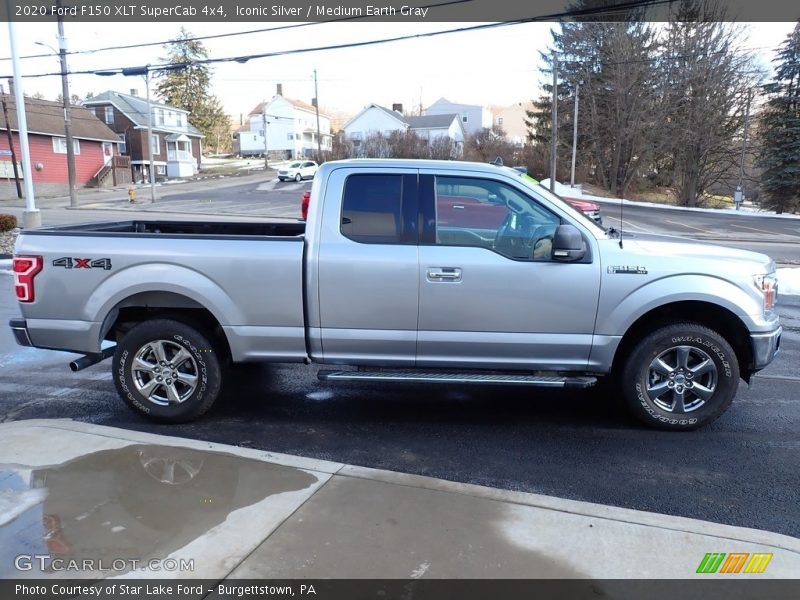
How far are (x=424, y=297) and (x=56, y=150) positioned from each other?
5146 centimetres

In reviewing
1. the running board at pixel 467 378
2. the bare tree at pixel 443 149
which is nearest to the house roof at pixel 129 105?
the bare tree at pixel 443 149

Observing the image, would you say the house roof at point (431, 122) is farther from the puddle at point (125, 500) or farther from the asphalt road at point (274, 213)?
the puddle at point (125, 500)

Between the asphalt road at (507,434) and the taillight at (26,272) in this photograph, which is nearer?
the asphalt road at (507,434)

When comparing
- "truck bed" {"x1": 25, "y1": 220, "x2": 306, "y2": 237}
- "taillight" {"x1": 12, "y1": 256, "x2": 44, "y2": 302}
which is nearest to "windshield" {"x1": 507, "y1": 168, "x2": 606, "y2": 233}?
"truck bed" {"x1": 25, "y1": 220, "x2": 306, "y2": 237}

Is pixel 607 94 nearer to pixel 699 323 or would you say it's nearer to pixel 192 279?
pixel 699 323

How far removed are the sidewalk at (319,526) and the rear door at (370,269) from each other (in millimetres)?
1064

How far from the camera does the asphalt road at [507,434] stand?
12.7ft

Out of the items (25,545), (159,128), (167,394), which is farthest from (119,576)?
(159,128)

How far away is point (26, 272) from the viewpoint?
4719 mm

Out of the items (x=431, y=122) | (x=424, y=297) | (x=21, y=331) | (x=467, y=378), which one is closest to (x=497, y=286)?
(x=424, y=297)

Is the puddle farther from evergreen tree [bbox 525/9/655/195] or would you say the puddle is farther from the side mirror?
evergreen tree [bbox 525/9/655/195]

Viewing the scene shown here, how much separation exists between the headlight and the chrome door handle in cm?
226

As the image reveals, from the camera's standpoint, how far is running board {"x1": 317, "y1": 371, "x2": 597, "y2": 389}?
4551 millimetres

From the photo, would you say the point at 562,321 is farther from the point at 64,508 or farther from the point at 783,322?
the point at 783,322
